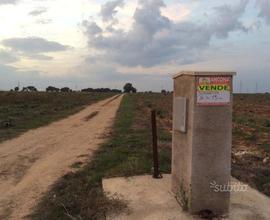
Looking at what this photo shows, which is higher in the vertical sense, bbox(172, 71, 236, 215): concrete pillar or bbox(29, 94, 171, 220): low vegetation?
bbox(172, 71, 236, 215): concrete pillar

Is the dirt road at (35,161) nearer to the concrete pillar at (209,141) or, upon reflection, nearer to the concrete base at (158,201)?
the concrete base at (158,201)

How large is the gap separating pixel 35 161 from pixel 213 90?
6587mm

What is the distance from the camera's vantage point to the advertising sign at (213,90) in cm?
643

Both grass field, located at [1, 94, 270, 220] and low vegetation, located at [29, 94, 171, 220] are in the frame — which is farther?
grass field, located at [1, 94, 270, 220]

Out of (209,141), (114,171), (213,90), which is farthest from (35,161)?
(213,90)

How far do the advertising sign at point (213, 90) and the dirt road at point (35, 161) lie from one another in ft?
10.6

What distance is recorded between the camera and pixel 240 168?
10320 millimetres

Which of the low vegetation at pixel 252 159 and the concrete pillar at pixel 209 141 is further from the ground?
the concrete pillar at pixel 209 141

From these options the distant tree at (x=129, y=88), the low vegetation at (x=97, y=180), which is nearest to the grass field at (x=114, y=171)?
the low vegetation at (x=97, y=180)

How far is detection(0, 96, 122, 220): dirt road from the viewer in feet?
26.5

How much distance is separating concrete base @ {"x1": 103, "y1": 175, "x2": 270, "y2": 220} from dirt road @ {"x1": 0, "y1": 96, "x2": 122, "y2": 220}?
142cm

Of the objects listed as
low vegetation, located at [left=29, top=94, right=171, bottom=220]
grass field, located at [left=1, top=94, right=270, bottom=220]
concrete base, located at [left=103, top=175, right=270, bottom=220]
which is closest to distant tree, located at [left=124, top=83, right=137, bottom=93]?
grass field, located at [left=1, top=94, right=270, bottom=220]

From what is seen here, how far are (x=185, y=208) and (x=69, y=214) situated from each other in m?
1.76

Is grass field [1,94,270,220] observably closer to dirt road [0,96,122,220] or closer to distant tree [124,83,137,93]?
dirt road [0,96,122,220]
